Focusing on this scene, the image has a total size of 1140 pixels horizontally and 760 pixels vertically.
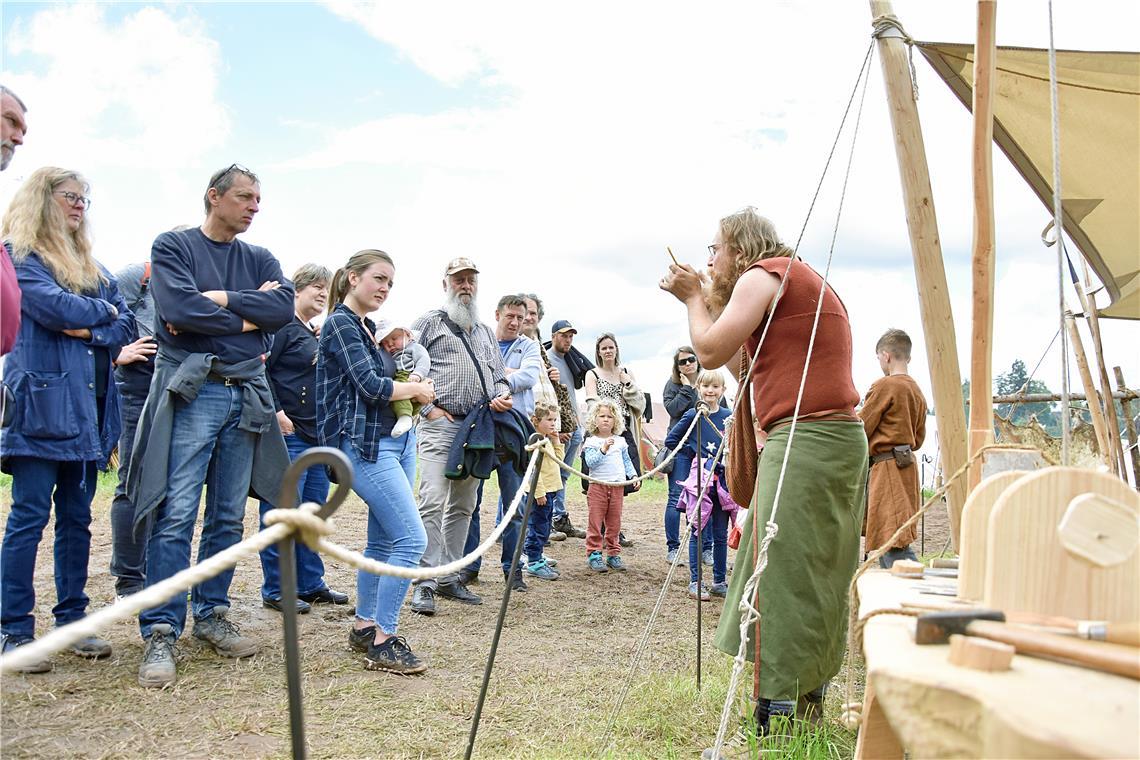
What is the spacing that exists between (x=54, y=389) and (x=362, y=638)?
1.69 metres

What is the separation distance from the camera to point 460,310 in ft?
16.6

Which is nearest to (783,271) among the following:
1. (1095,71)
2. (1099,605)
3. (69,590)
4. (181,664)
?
(1099,605)

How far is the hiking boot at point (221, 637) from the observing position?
3.73 meters

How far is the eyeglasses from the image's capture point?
3545 mm

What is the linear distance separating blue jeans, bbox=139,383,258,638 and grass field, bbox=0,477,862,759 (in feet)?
0.91

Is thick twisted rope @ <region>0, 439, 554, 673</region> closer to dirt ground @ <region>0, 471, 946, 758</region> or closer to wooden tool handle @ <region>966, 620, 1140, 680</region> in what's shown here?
wooden tool handle @ <region>966, 620, 1140, 680</region>

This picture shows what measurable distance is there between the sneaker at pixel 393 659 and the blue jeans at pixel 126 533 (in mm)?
1205

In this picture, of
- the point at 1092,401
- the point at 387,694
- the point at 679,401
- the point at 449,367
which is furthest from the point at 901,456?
the point at 387,694

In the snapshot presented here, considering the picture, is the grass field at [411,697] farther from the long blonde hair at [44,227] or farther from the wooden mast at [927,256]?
the long blonde hair at [44,227]

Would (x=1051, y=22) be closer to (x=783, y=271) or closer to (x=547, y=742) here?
(x=783, y=271)

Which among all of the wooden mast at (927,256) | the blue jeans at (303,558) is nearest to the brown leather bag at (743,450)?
the wooden mast at (927,256)

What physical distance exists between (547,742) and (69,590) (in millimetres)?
2213

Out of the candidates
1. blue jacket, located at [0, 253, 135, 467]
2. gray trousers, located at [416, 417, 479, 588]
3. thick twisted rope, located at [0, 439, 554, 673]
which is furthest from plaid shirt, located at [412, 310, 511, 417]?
thick twisted rope, located at [0, 439, 554, 673]

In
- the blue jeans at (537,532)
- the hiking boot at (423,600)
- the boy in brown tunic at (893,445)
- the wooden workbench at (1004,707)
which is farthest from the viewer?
the blue jeans at (537,532)
